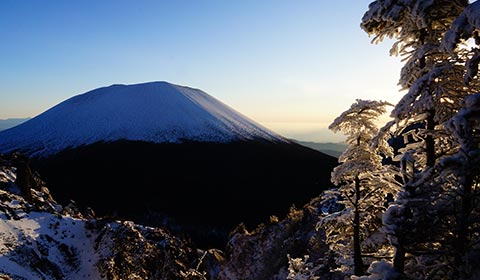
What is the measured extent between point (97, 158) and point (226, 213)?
40079 millimetres

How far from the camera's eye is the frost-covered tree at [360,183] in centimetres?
1068

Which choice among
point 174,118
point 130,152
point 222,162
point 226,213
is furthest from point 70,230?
point 174,118

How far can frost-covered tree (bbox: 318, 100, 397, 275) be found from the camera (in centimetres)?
1068

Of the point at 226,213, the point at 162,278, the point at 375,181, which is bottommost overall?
the point at 226,213

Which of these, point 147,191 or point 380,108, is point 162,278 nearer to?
point 380,108

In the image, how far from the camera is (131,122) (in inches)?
4434

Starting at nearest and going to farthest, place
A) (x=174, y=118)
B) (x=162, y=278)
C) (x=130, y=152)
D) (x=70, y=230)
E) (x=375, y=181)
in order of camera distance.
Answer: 1. (x=375, y=181)
2. (x=162, y=278)
3. (x=70, y=230)
4. (x=130, y=152)
5. (x=174, y=118)

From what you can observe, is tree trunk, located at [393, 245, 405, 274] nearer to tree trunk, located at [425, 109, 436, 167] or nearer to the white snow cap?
tree trunk, located at [425, 109, 436, 167]

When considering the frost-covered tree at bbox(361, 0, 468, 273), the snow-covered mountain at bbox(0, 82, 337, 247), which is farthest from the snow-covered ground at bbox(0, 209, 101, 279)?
the snow-covered mountain at bbox(0, 82, 337, 247)

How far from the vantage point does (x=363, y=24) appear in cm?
716

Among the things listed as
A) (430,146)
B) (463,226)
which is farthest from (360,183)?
(463,226)

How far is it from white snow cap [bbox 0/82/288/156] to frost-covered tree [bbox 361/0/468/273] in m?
93.0

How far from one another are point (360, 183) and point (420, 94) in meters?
5.49

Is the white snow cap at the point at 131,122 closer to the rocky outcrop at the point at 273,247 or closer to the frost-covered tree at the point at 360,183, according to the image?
the rocky outcrop at the point at 273,247
